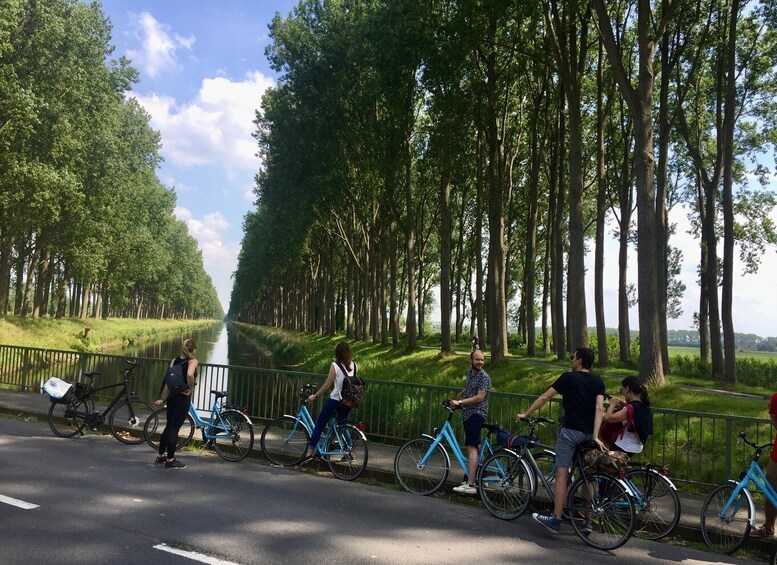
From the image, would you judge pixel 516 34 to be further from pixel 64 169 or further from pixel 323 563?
pixel 64 169

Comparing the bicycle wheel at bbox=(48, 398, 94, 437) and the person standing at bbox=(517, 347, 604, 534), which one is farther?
the bicycle wheel at bbox=(48, 398, 94, 437)

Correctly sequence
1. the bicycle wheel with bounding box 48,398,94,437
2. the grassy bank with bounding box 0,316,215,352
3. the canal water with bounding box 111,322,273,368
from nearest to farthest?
the bicycle wheel with bounding box 48,398,94,437
the grassy bank with bounding box 0,316,215,352
the canal water with bounding box 111,322,273,368

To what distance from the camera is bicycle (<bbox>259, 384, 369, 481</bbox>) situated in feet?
29.4

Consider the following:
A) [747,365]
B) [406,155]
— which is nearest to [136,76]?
[406,155]

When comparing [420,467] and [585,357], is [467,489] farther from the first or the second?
[585,357]

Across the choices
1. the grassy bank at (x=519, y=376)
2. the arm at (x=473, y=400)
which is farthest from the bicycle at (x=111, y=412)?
the grassy bank at (x=519, y=376)

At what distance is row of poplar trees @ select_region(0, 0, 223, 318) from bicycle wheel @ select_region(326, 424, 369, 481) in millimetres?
24727

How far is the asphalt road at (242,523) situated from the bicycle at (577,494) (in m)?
0.19

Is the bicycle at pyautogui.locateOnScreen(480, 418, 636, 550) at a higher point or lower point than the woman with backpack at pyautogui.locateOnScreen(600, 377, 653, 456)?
lower

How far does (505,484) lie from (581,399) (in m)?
1.52

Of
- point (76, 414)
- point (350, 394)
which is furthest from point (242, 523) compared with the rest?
point (76, 414)

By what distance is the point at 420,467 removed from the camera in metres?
8.35

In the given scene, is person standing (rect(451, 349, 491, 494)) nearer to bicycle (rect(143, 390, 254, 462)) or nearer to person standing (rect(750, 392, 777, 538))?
person standing (rect(750, 392, 777, 538))

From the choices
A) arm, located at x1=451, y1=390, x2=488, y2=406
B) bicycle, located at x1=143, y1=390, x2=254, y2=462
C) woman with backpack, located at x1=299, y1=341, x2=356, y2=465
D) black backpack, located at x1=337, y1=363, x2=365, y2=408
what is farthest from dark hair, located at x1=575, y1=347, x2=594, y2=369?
bicycle, located at x1=143, y1=390, x2=254, y2=462
